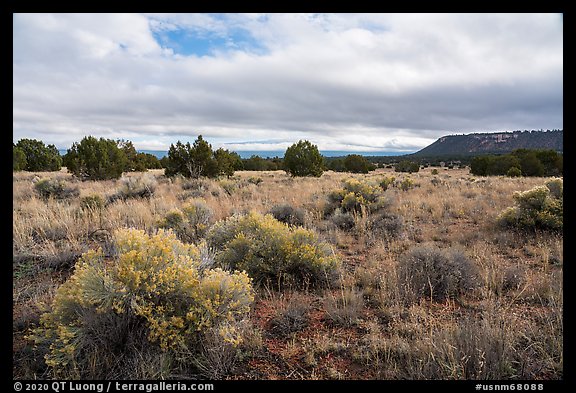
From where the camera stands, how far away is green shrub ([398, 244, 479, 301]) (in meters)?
4.03

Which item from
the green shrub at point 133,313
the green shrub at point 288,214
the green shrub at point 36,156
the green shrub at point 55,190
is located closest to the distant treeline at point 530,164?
the green shrub at point 288,214

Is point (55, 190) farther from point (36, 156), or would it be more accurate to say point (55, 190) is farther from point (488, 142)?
point (488, 142)

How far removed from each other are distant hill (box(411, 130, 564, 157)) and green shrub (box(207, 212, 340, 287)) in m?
115

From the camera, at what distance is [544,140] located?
96.5 metres

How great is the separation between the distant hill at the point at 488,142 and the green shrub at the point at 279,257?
115 metres

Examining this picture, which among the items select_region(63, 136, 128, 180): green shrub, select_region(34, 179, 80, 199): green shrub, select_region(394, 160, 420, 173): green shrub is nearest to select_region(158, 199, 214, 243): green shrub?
select_region(34, 179, 80, 199): green shrub

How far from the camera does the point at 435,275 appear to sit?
13.9 feet

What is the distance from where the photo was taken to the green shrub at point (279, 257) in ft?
14.5

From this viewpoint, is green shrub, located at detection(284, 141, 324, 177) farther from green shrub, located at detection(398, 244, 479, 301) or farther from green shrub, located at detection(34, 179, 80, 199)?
green shrub, located at detection(398, 244, 479, 301)

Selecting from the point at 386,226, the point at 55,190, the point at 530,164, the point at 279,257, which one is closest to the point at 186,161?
the point at 55,190

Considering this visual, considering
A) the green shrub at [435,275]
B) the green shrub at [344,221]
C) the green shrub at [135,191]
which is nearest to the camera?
the green shrub at [435,275]

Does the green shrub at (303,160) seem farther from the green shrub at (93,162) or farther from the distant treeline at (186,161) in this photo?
the green shrub at (93,162)

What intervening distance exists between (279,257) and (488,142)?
489 feet
